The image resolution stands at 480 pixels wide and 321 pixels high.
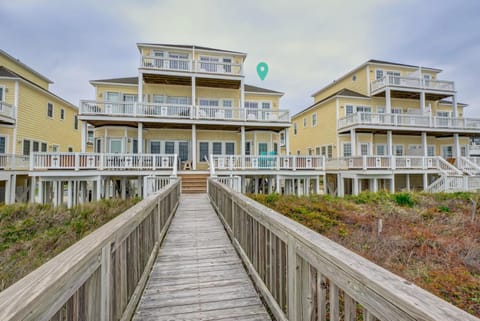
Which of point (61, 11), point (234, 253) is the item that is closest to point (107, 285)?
point (234, 253)

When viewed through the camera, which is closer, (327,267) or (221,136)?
(327,267)

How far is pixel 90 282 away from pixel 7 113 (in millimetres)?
21122

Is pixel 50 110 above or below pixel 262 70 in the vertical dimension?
below

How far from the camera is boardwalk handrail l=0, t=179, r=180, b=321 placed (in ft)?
3.07

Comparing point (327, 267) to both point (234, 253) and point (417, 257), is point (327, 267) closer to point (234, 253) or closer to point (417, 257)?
point (234, 253)

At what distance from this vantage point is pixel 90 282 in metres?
1.59

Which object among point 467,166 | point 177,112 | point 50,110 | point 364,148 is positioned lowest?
point 467,166

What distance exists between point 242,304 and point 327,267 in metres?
1.83

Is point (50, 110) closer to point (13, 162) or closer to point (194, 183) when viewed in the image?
point (13, 162)

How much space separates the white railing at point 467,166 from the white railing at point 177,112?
1537cm

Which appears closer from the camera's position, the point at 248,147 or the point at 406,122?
the point at 406,122

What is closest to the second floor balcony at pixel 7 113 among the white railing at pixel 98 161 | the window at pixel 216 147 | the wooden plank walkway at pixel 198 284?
the white railing at pixel 98 161

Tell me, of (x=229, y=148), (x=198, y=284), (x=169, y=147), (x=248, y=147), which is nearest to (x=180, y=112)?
(x=169, y=147)

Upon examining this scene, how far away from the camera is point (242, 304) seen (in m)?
2.89
